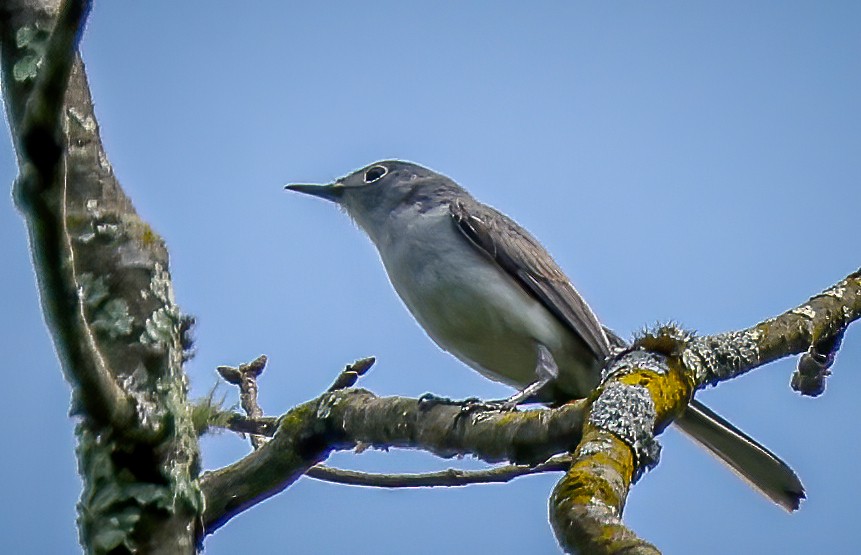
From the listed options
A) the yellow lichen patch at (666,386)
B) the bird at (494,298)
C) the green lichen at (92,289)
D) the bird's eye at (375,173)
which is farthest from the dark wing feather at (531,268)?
the green lichen at (92,289)

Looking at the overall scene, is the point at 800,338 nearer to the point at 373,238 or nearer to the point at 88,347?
the point at 88,347

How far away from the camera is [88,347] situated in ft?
7.79

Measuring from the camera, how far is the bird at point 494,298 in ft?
19.6

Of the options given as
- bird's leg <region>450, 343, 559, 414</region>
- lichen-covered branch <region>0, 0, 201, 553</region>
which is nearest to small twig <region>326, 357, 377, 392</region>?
bird's leg <region>450, 343, 559, 414</region>

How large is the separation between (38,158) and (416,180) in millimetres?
5139

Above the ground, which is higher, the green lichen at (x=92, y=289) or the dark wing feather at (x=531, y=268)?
the dark wing feather at (x=531, y=268)

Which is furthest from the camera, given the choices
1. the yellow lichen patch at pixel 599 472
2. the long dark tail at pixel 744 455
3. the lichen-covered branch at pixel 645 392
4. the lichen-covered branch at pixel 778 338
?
the long dark tail at pixel 744 455

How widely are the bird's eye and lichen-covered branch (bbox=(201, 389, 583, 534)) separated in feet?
11.3

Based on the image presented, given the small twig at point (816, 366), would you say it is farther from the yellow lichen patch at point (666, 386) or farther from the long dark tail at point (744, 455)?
the yellow lichen patch at point (666, 386)

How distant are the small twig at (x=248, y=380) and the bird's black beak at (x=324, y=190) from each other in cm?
270

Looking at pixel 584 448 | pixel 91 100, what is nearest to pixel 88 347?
pixel 91 100

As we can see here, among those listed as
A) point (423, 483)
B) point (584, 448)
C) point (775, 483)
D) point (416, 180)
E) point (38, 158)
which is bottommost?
point (38, 158)

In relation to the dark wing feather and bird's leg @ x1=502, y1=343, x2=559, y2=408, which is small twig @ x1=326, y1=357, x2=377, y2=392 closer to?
bird's leg @ x1=502, y1=343, x2=559, y2=408

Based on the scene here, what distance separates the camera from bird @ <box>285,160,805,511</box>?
19.6 feet
